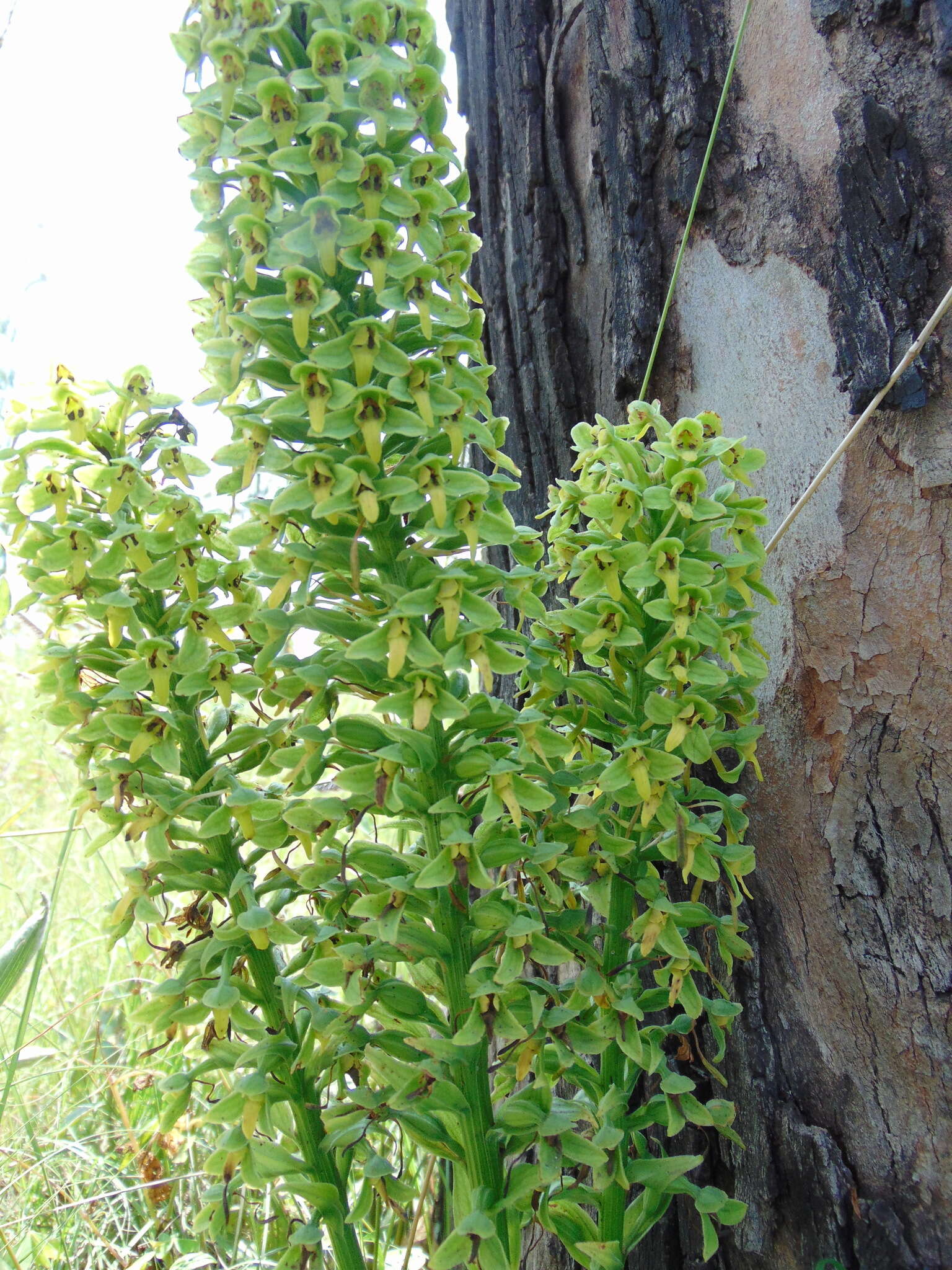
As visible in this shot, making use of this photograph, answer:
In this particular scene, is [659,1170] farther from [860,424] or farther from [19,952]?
[860,424]

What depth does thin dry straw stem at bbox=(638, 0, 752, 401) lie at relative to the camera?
2182 mm

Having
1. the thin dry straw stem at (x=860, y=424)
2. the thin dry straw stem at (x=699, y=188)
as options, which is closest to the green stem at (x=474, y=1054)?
the thin dry straw stem at (x=860, y=424)

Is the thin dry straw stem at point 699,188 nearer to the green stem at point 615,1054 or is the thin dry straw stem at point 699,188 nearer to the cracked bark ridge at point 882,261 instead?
the cracked bark ridge at point 882,261

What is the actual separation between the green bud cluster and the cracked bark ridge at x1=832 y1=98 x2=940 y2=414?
0.50m

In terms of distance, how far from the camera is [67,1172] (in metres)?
2.71

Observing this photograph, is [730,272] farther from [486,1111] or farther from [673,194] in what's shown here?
[486,1111]

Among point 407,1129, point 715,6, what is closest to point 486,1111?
point 407,1129

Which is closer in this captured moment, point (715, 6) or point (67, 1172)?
point (715, 6)

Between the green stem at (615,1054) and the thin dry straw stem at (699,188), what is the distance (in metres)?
1.07

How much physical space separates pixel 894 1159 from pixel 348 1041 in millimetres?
1045

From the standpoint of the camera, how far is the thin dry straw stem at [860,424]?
1.80 metres

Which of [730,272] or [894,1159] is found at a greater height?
[730,272]

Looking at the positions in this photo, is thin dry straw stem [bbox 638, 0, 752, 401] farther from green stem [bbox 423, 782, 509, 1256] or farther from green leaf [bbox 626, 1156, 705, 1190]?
green leaf [bbox 626, 1156, 705, 1190]

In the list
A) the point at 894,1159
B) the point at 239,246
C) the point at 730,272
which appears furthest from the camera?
the point at 730,272
